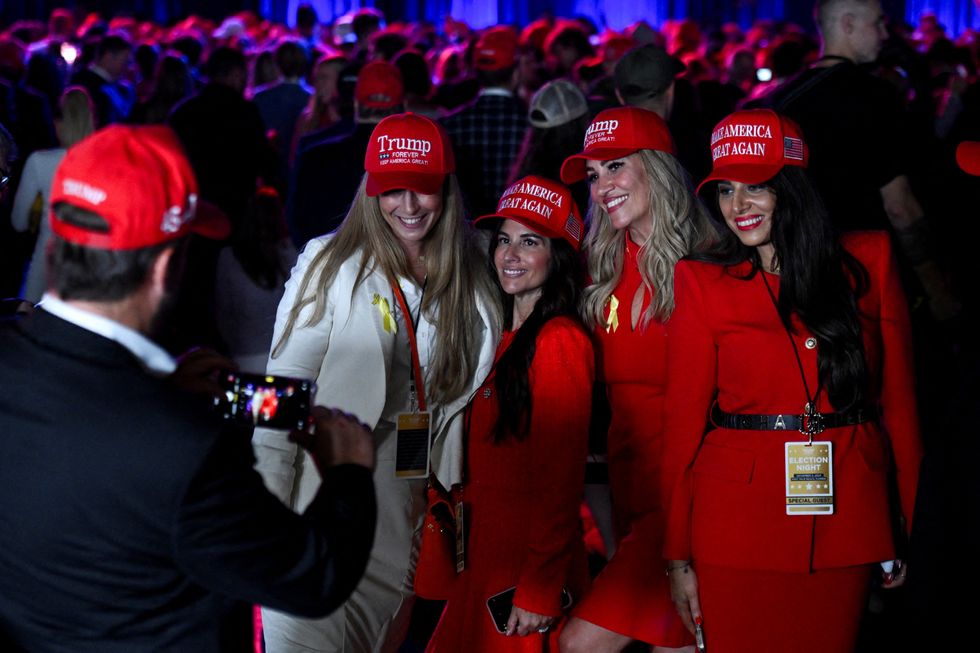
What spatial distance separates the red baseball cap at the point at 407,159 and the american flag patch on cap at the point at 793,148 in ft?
3.36

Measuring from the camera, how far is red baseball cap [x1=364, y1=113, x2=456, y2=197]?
354 centimetres

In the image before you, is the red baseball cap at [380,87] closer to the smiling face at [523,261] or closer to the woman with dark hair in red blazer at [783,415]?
the smiling face at [523,261]

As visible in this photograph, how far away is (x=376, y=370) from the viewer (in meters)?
3.38

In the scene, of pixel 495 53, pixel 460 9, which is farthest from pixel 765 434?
pixel 460 9

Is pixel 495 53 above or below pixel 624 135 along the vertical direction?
above

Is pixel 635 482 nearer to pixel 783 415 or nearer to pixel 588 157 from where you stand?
pixel 783 415

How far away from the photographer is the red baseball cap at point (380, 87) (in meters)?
6.12

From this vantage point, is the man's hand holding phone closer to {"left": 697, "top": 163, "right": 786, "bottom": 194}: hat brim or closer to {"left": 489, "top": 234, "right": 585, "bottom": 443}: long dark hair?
{"left": 489, "top": 234, "right": 585, "bottom": 443}: long dark hair

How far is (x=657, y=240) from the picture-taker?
387 cm

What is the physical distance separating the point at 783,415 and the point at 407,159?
1.33 m

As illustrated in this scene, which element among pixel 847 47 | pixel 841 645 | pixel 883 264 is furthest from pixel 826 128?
pixel 841 645

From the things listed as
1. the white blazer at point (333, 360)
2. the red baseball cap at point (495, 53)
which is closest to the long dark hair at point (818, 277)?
the white blazer at point (333, 360)

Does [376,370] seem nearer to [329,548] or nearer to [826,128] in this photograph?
[329,548]

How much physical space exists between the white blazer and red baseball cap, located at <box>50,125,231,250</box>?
4.49 feet
